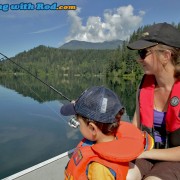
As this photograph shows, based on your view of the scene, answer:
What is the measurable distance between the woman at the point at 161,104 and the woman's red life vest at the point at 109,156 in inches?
11.1

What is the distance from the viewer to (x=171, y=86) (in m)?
2.77

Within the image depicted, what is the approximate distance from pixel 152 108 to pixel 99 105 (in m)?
1.02

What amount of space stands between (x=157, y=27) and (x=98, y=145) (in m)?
1.37

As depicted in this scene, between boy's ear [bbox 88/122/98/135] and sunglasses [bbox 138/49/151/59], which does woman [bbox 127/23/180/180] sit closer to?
sunglasses [bbox 138/49/151/59]

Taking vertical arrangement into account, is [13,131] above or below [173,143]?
below

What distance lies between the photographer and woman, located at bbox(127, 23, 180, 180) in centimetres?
237

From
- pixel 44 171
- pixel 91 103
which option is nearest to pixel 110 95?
pixel 91 103

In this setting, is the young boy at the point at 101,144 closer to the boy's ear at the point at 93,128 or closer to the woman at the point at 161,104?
the boy's ear at the point at 93,128

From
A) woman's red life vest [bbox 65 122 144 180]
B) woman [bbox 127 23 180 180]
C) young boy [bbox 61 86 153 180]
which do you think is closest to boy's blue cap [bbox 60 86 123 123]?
young boy [bbox 61 86 153 180]

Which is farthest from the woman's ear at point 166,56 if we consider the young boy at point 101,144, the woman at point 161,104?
the young boy at point 101,144

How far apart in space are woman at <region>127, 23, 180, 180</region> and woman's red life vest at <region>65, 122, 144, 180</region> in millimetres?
281

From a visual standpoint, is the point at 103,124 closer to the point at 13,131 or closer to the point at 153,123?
the point at 153,123

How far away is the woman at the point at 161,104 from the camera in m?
2.37

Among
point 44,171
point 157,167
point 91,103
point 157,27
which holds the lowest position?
point 44,171
